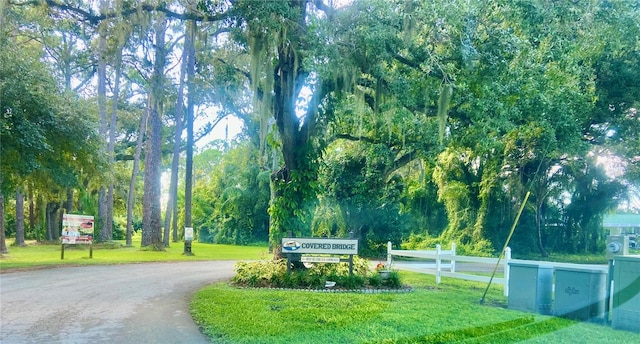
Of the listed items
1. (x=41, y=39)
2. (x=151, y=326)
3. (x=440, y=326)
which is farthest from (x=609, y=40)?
(x=41, y=39)

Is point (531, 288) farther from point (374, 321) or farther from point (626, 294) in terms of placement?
point (374, 321)

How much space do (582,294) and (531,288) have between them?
90 cm

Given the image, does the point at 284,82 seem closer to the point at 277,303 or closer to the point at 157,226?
the point at 277,303

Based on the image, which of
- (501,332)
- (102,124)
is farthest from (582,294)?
(102,124)

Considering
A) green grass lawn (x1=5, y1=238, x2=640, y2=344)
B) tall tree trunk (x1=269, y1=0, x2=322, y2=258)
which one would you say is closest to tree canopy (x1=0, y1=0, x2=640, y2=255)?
tall tree trunk (x1=269, y1=0, x2=322, y2=258)

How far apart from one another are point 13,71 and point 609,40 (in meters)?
15.7

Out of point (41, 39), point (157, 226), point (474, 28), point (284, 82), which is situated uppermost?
point (41, 39)

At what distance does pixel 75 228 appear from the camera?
17.8 m

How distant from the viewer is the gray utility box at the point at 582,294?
25.3 ft

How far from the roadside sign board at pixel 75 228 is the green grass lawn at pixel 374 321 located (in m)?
10.0

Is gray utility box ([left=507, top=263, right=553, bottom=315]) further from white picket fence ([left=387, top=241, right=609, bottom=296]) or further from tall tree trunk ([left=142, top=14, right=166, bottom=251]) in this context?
tall tree trunk ([left=142, top=14, right=166, bottom=251])

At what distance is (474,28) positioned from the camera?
418 inches

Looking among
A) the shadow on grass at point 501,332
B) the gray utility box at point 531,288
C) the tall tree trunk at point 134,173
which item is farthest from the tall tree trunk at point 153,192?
the shadow on grass at point 501,332

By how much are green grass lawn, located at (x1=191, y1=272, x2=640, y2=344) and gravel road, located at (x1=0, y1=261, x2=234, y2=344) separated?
Answer: 506 millimetres
